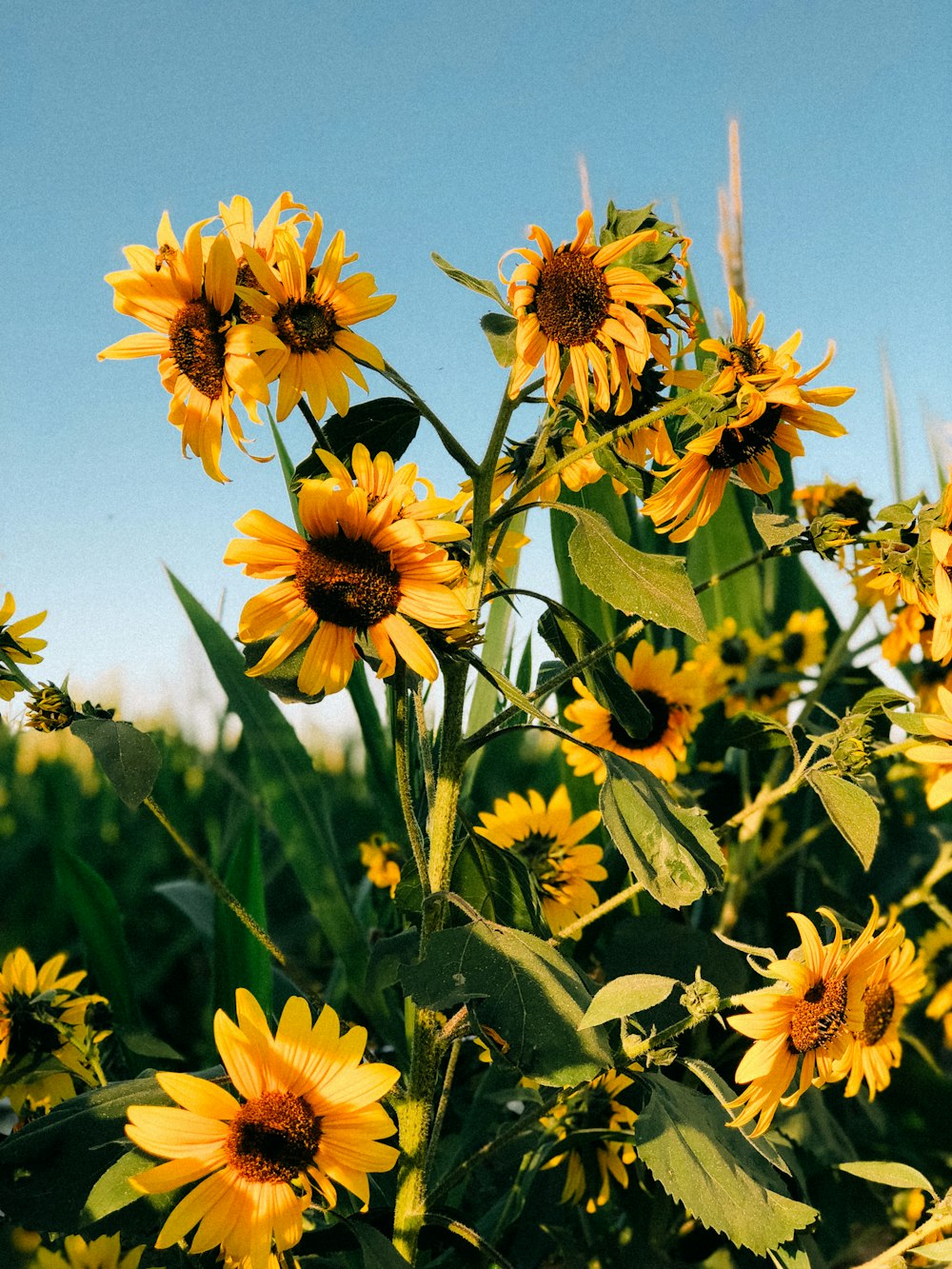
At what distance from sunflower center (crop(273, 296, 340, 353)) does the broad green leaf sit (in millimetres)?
549

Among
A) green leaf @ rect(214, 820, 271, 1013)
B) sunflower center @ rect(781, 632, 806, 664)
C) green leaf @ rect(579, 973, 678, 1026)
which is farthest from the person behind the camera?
sunflower center @ rect(781, 632, 806, 664)

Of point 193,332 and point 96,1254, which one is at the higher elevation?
point 193,332

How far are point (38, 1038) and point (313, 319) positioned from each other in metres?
0.54

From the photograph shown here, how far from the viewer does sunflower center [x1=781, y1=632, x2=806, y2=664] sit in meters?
1.40

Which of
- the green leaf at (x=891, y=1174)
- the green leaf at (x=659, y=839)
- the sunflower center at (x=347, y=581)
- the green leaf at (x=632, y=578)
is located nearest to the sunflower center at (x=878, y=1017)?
the green leaf at (x=891, y=1174)

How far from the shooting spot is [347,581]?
0.57 m

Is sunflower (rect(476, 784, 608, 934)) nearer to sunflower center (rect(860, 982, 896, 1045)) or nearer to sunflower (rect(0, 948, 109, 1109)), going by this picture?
sunflower center (rect(860, 982, 896, 1045))

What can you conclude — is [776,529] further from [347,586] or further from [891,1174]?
[891,1174]

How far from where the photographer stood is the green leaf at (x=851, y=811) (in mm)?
645

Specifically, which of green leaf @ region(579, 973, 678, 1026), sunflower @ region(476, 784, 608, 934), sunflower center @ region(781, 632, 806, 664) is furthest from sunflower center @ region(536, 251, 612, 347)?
sunflower center @ region(781, 632, 806, 664)

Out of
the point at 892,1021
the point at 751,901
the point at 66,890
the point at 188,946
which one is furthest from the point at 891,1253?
the point at 188,946

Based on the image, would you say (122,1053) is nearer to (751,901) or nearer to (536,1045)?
(536,1045)

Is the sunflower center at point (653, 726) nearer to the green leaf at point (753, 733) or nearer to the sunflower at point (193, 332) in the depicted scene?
the green leaf at point (753, 733)

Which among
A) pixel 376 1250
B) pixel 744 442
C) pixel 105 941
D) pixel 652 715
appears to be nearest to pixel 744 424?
pixel 744 442
